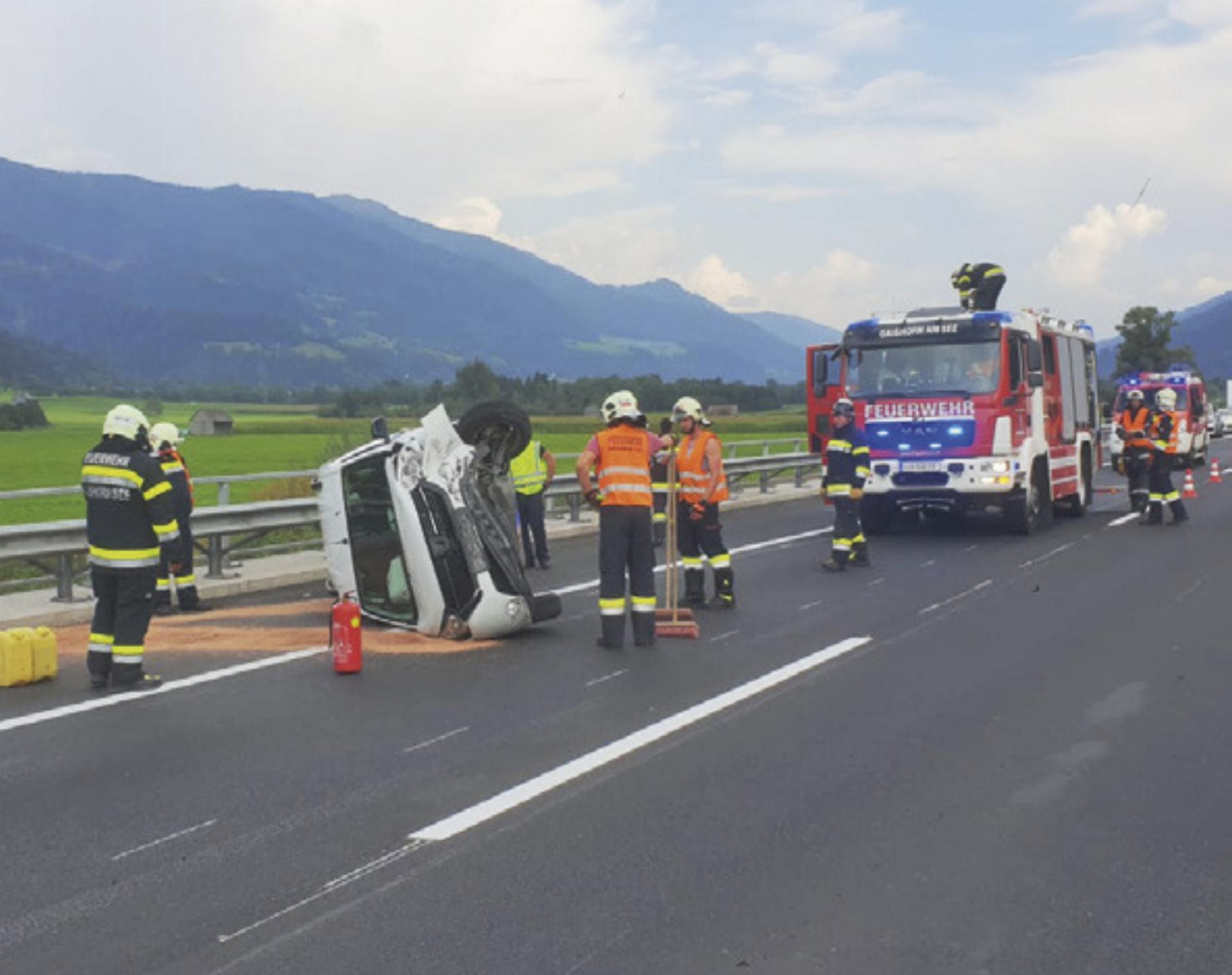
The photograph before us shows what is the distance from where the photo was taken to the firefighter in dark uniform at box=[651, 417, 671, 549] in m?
13.0

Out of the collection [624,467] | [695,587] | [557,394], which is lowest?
[695,587]

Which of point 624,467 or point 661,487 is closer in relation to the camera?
point 624,467

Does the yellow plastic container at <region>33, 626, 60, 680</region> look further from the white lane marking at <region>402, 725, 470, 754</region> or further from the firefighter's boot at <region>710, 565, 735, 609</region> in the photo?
the firefighter's boot at <region>710, 565, 735, 609</region>

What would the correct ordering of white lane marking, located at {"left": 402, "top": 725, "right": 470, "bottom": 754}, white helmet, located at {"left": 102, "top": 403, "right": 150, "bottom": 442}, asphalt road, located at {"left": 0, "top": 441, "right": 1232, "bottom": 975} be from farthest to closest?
1. white helmet, located at {"left": 102, "top": 403, "right": 150, "bottom": 442}
2. white lane marking, located at {"left": 402, "top": 725, "right": 470, "bottom": 754}
3. asphalt road, located at {"left": 0, "top": 441, "right": 1232, "bottom": 975}

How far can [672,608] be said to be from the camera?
1072 centimetres

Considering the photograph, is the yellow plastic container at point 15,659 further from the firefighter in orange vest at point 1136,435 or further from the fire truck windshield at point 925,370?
the firefighter in orange vest at point 1136,435

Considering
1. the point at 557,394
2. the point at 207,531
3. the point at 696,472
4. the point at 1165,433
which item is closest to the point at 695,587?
the point at 696,472

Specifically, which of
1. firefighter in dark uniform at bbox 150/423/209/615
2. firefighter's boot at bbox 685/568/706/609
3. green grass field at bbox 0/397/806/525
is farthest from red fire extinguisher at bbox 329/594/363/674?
green grass field at bbox 0/397/806/525

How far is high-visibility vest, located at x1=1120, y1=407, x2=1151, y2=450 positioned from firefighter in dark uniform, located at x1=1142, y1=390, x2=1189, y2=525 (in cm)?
11

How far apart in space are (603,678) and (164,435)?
562 centimetres

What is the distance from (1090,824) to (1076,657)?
3.90m

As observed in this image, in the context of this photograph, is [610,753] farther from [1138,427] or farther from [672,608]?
[1138,427]

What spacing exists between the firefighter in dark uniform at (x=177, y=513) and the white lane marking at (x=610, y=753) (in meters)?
5.52

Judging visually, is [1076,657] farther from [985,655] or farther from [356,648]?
[356,648]
